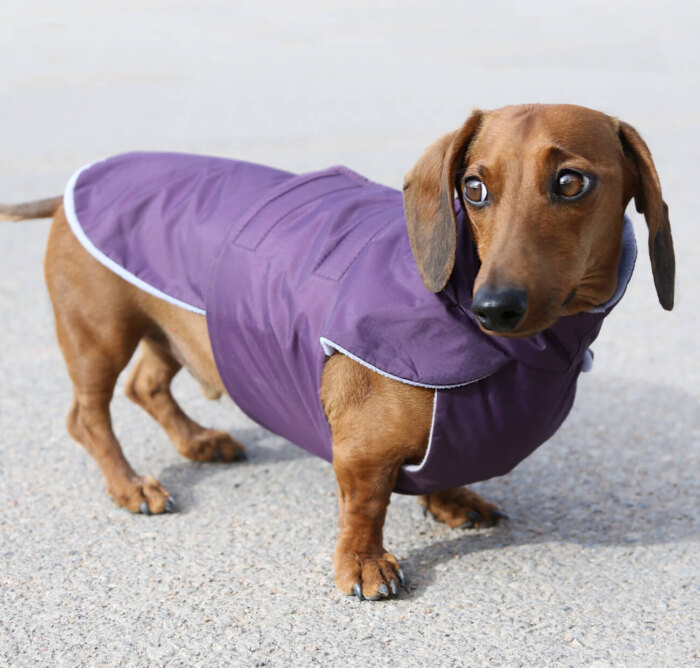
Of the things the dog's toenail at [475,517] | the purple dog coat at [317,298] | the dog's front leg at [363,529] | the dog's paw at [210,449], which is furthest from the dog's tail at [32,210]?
the dog's toenail at [475,517]

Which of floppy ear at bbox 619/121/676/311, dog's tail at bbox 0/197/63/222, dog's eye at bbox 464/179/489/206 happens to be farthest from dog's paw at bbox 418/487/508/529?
dog's tail at bbox 0/197/63/222

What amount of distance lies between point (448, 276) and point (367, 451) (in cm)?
65

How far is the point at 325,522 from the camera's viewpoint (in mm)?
3629

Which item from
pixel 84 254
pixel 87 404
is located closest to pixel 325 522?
pixel 87 404

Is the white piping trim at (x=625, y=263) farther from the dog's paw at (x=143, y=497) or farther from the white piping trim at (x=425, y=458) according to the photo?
the dog's paw at (x=143, y=497)

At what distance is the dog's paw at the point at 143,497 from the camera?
370 cm

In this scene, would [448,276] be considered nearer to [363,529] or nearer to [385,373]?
[385,373]

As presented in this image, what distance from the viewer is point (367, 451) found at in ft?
9.84

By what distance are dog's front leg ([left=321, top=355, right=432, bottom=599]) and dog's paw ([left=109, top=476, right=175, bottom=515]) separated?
86cm

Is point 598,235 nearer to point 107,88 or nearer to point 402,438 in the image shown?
point 402,438

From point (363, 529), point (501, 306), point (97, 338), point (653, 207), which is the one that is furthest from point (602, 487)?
point (97, 338)

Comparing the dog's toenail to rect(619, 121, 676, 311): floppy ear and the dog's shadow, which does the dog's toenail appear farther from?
rect(619, 121, 676, 311): floppy ear

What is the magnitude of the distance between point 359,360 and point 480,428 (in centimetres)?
41

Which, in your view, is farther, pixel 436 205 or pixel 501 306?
pixel 436 205
